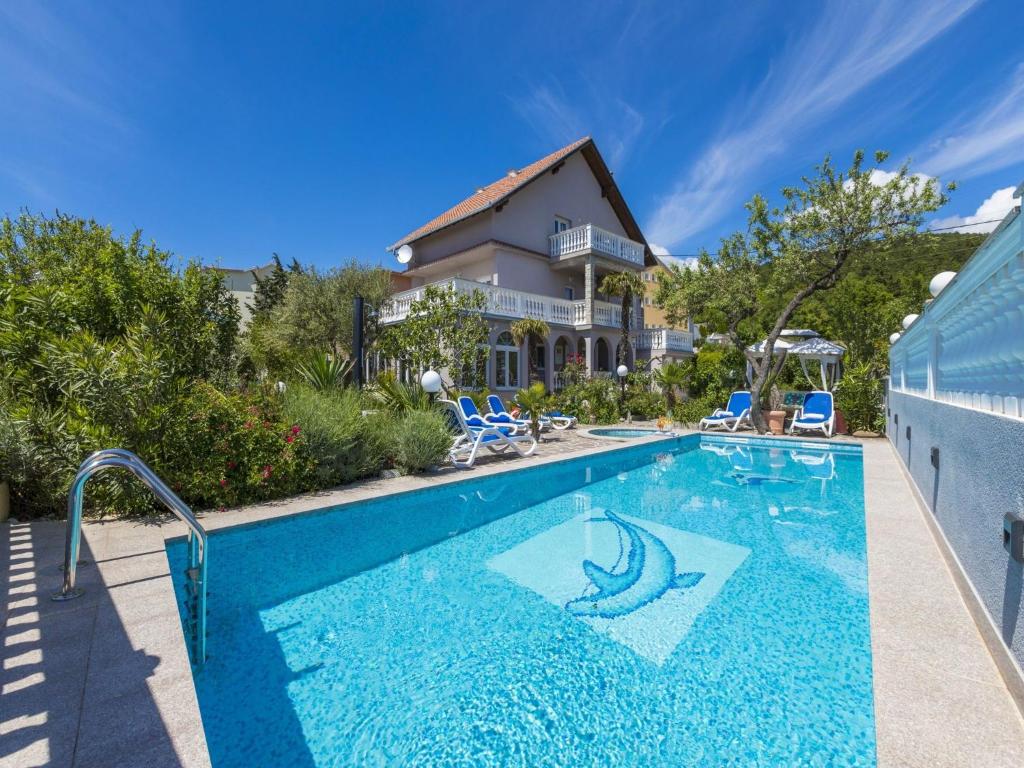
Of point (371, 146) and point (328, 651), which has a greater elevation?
point (371, 146)

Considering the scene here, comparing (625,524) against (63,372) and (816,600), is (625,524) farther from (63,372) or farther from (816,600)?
(63,372)

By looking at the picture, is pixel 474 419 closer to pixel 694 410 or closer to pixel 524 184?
pixel 694 410

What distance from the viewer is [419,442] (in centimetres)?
835

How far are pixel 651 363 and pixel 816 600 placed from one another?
19533 mm

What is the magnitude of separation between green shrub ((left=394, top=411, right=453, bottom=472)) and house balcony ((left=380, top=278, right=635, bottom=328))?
8.16m

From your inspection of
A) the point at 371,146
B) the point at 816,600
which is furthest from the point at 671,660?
the point at 371,146

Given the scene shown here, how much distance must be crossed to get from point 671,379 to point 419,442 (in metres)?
13.7

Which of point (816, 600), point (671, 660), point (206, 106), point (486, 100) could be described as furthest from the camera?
point (486, 100)

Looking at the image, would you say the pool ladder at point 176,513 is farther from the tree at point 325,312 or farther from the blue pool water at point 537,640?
the tree at point 325,312

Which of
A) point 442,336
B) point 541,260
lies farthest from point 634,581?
point 541,260

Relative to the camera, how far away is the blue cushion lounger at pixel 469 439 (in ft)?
31.3

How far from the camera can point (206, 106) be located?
12.8 metres

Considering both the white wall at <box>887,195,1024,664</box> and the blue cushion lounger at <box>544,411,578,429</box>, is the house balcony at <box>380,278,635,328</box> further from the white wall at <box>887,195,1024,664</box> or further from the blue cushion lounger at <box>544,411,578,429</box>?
the white wall at <box>887,195,1024,664</box>

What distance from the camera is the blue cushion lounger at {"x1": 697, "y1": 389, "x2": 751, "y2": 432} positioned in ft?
52.5
